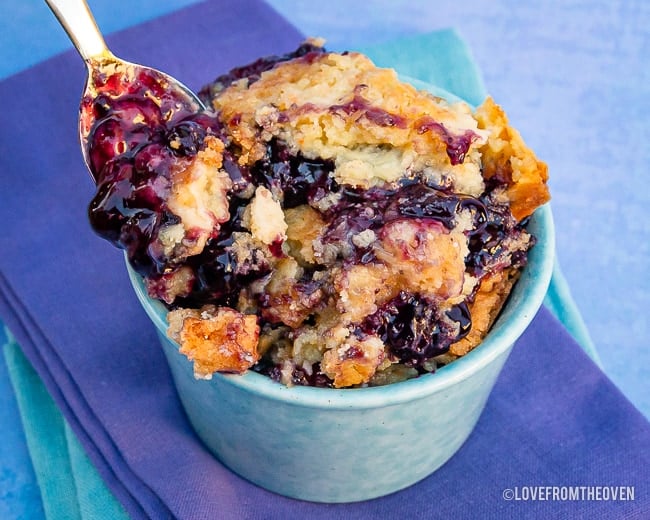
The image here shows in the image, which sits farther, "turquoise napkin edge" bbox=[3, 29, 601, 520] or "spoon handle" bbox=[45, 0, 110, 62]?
"turquoise napkin edge" bbox=[3, 29, 601, 520]

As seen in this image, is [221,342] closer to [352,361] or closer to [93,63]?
[352,361]

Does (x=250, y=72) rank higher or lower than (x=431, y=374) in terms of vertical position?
higher

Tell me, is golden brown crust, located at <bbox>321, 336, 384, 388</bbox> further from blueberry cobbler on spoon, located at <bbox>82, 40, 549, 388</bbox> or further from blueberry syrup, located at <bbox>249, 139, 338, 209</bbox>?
blueberry syrup, located at <bbox>249, 139, 338, 209</bbox>

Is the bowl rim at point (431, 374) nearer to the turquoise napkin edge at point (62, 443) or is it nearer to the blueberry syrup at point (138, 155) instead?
the blueberry syrup at point (138, 155)

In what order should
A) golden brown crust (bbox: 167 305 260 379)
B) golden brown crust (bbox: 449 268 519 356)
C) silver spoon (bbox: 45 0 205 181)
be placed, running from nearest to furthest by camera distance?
golden brown crust (bbox: 167 305 260 379), golden brown crust (bbox: 449 268 519 356), silver spoon (bbox: 45 0 205 181)

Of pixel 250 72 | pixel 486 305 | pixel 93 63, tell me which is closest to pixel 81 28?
pixel 93 63

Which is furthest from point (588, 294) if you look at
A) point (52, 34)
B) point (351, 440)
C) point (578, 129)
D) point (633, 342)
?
point (52, 34)

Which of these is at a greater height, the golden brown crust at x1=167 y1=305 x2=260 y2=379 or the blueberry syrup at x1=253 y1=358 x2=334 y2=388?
the golden brown crust at x1=167 y1=305 x2=260 y2=379

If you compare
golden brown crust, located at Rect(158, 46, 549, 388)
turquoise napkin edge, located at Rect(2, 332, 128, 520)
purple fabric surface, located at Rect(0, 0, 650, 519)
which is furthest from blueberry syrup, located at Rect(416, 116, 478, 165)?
turquoise napkin edge, located at Rect(2, 332, 128, 520)
